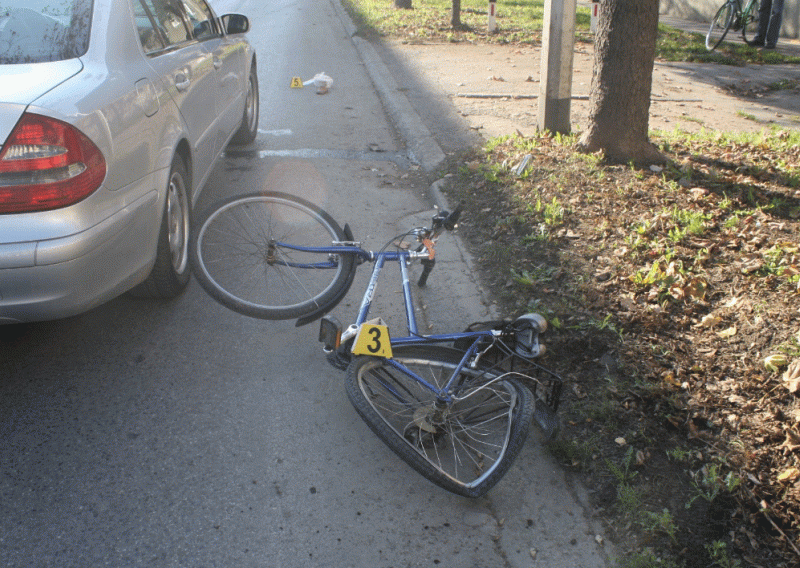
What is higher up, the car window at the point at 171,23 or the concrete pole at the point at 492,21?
the car window at the point at 171,23

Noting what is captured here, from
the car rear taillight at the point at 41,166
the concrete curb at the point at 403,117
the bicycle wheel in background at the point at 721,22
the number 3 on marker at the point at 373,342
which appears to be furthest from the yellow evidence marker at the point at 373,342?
the bicycle wheel in background at the point at 721,22

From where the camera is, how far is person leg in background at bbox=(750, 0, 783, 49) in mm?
13102

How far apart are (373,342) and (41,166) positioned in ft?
5.22

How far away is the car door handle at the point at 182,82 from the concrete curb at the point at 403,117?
10.0 feet

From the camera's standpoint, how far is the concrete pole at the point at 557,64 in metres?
6.96

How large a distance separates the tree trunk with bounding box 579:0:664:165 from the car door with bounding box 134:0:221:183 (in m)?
3.24

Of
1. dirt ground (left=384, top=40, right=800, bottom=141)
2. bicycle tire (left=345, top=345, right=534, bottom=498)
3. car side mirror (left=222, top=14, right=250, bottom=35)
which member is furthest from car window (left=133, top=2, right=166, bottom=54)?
dirt ground (left=384, top=40, right=800, bottom=141)

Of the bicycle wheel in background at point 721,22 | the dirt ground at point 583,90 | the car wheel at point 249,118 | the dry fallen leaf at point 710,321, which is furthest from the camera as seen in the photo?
the bicycle wheel in background at point 721,22

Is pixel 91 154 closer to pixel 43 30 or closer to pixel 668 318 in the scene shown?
pixel 43 30

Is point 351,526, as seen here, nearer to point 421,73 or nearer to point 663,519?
point 663,519

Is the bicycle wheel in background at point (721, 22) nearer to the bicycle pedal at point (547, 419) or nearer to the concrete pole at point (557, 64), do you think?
the concrete pole at point (557, 64)

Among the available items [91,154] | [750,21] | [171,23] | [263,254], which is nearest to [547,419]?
[263,254]

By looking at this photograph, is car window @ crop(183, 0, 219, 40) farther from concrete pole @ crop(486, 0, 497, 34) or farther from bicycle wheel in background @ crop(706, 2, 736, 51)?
bicycle wheel in background @ crop(706, 2, 736, 51)

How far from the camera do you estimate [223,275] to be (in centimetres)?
393
